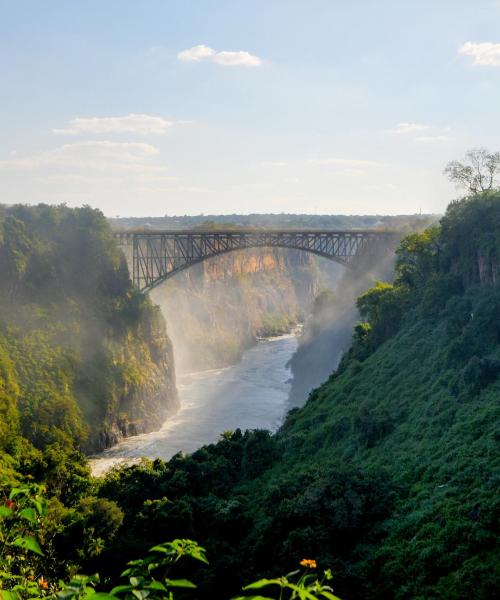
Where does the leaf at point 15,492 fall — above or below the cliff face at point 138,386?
above

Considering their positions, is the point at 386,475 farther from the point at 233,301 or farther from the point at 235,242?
the point at 233,301

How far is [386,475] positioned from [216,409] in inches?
1609

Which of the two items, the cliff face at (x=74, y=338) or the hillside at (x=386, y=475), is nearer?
the hillside at (x=386, y=475)

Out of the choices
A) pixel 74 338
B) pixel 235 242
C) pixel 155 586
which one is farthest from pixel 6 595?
pixel 235 242

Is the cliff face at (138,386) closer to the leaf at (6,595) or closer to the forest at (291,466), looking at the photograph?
the forest at (291,466)

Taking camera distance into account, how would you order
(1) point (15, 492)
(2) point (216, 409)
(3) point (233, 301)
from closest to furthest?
1. (1) point (15, 492)
2. (2) point (216, 409)
3. (3) point (233, 301)

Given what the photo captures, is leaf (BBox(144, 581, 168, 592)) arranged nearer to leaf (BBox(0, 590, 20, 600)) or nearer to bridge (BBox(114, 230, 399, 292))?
leaf (BBox(0, 590, 20, 600))

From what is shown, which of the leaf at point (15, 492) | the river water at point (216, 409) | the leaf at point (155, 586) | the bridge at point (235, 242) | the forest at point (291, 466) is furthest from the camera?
the bridge at point (235, 242)

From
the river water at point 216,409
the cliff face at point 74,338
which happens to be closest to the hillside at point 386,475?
the river water at point 216,409

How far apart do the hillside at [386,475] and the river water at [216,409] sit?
560 inches

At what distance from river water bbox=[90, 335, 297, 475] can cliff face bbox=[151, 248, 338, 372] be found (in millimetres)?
4628

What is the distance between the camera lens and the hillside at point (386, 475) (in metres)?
16.9

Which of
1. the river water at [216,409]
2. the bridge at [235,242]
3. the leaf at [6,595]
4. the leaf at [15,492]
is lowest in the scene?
the river water at [216,409]

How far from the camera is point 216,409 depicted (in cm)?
6212
